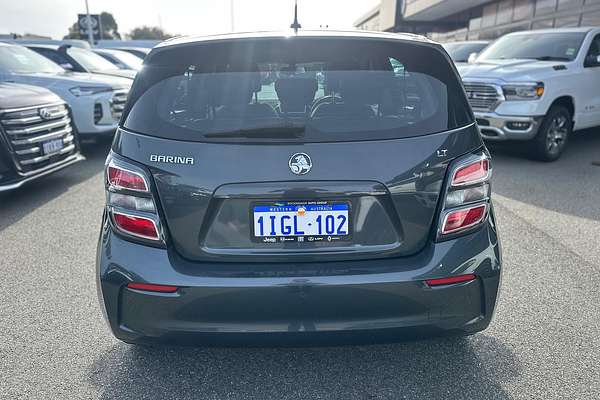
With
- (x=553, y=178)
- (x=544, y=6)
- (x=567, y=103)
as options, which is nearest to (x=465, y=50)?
(x=567, y=103)

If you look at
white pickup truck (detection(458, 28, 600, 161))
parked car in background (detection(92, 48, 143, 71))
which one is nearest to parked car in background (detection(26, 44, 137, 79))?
parked car in background (detection(92, 48, 143, 71))

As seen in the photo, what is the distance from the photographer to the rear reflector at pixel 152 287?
6.53 ft

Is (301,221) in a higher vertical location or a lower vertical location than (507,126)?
higher

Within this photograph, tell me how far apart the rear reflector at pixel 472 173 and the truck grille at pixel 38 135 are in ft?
14.7

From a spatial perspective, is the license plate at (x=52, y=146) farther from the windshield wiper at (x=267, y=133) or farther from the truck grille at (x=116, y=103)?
the windshield wiper at (x=267, y=133)

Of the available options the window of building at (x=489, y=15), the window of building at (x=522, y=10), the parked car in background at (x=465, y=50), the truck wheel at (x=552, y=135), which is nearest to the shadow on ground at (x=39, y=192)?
the truck wheel at (x=552, y=135)

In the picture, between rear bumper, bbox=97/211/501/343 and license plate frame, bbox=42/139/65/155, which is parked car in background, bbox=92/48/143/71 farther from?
rear bumper, bbox=97/211/501/343

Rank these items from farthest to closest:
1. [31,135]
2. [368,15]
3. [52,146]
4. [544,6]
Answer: [368,15] < [544,6] < [52,146] < [31,135]

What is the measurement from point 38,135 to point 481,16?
1064 inches

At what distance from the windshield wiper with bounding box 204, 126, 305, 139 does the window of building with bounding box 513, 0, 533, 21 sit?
858 inches

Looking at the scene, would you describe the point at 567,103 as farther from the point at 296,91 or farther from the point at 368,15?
the point at 368,15

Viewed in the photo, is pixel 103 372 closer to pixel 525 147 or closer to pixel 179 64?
pixel 179 64

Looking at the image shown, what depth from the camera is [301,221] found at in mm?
1989

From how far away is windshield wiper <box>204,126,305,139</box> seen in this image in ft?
6.51
